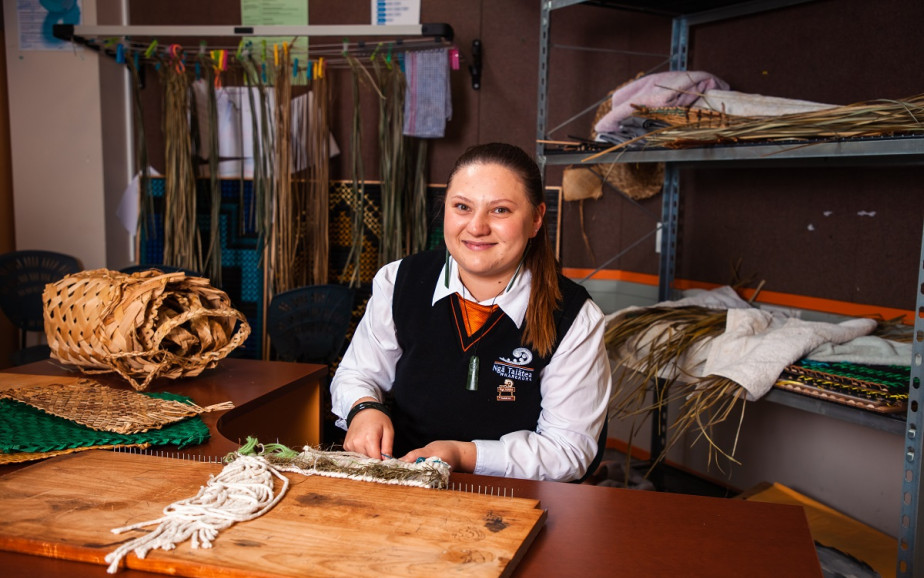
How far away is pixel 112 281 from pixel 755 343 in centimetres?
184

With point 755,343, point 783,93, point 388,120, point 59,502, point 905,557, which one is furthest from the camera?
point 388,120

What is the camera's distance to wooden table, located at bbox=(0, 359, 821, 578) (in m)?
0.96

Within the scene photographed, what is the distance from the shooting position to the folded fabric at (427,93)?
341 cm

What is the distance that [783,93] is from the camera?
2.81m

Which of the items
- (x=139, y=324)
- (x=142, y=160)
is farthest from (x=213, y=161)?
(x=139, y=324)

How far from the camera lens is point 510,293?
177 cm

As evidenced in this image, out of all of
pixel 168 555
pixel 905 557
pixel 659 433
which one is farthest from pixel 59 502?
pixel 659 433

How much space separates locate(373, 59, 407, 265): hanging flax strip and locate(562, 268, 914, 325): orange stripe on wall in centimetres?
100

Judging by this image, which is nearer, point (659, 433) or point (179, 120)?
point (659, 433)

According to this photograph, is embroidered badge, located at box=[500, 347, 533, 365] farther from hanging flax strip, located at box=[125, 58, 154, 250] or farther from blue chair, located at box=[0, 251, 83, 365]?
hanging flax strip, located at box=[125, 58, 154, 250]

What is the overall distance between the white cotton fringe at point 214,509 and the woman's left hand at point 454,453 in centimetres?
36

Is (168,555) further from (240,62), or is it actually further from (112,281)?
(240,62)

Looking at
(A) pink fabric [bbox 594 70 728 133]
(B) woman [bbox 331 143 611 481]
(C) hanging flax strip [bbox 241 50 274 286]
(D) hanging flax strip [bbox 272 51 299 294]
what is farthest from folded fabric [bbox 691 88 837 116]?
(C) hanging flax strip [bbox 241 50 274 286]

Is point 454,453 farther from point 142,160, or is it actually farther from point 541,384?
point 142,160
